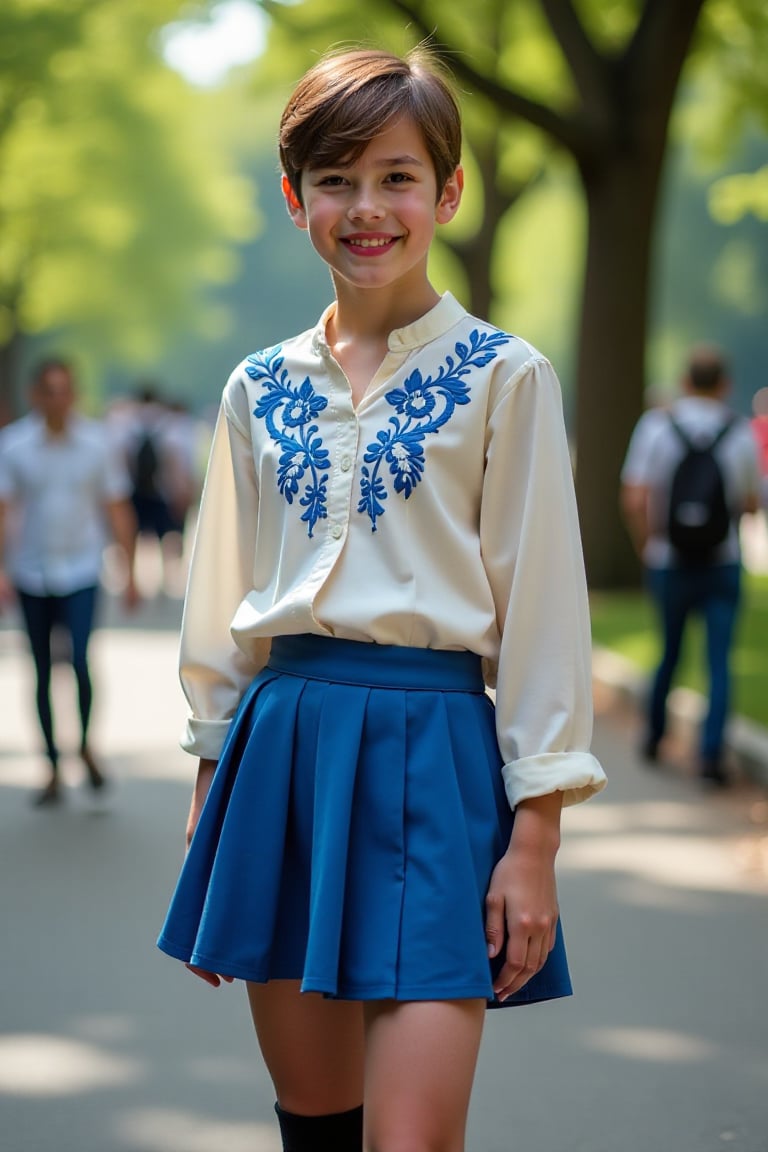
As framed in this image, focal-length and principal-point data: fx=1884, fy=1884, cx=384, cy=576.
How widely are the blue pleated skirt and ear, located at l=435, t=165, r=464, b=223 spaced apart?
70cm

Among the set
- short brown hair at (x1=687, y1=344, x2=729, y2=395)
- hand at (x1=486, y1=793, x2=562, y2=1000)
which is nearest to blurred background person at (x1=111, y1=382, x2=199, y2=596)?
short brown hair at (x1=687, y1=344, x2=729, y2=395)

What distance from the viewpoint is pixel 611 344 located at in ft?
56.7

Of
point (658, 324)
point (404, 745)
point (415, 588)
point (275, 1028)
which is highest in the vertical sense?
point (658, 324)

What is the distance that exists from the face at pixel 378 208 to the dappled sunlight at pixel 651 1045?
2829 mm

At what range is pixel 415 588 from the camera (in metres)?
2.79

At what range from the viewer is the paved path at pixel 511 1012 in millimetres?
4504

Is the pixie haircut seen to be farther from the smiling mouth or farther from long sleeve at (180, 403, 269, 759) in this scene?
long sleeve at (180, 403, 269, 759)

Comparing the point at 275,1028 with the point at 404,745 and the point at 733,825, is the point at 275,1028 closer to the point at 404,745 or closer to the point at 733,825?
the point at 404,745

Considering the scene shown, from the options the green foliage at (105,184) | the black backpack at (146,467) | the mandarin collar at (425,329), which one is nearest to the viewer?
the mandarin collar at (425,329)

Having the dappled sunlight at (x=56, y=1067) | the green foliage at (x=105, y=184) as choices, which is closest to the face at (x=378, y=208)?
the dappled sunlight at (x=56, y=1067)

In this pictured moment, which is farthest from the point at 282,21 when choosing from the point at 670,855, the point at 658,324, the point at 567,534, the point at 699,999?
the point at 658,324

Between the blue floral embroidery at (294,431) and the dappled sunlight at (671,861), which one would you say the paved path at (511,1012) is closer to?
the dappled sunlight at (671,861)

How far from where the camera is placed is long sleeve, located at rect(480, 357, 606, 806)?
2.76m

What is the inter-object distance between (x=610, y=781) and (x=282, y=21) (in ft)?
39.2
